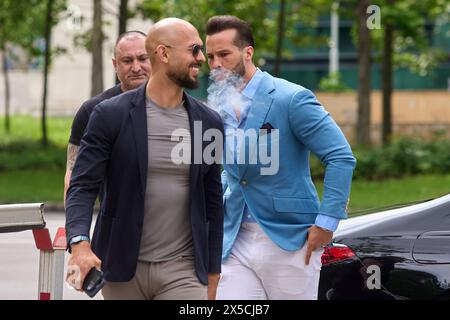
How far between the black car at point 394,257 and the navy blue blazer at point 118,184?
137 cm

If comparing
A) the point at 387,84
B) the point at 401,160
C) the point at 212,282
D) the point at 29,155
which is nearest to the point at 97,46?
the point at 29,155

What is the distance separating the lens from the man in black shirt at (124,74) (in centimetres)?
573

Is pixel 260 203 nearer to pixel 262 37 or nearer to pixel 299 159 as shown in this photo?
pixel 299 159

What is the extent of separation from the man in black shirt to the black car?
137 cm

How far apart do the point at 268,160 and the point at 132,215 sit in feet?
3.43

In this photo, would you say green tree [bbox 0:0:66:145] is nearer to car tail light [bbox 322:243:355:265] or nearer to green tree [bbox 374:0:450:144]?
green tree [bbox 374:0:450:144]

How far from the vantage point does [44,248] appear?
4426mm

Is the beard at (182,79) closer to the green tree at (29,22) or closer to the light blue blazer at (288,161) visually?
the light blue blazer at (288,161)

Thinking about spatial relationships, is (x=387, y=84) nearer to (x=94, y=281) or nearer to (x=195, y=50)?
(x=195, y=50)

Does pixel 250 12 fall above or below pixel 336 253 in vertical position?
above

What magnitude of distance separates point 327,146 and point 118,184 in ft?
3.80

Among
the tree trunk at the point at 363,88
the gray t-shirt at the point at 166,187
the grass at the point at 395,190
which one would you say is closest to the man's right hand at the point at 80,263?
the gray t-shirt at the point at 166,187

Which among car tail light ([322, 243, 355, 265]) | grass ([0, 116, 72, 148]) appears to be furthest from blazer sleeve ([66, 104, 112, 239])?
grass ([0, 116, 72, 148])

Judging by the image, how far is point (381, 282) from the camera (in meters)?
5.32
